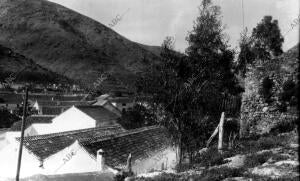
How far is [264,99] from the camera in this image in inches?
762

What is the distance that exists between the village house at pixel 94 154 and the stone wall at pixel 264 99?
510 cm

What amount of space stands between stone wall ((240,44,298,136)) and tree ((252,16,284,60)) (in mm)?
20214

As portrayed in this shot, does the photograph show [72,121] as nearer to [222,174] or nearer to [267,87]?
[267,87]

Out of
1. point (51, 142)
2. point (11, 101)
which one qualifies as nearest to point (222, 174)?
point (51, 142)

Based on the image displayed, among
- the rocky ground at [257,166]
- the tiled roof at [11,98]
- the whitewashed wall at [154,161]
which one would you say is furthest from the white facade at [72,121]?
the tiled roof at [11,98]

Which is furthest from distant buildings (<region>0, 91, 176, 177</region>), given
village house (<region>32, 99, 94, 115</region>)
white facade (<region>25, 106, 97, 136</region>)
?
village house (<region>32, 99, 94, 115</region>)

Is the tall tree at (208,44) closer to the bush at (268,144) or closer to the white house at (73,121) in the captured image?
the bush at (268,144)

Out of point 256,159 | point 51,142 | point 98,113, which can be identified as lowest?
point 256,159

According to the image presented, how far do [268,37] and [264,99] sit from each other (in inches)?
896

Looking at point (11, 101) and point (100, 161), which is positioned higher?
point (11, 101)

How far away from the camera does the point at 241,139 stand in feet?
64.7

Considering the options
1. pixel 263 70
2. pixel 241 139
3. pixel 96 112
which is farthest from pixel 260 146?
pixel 96 112

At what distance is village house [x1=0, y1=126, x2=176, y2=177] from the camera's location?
25562 millimetres

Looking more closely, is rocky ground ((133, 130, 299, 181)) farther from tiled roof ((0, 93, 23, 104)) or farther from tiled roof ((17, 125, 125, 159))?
tiled roof ((0, 93, 23, 104))
